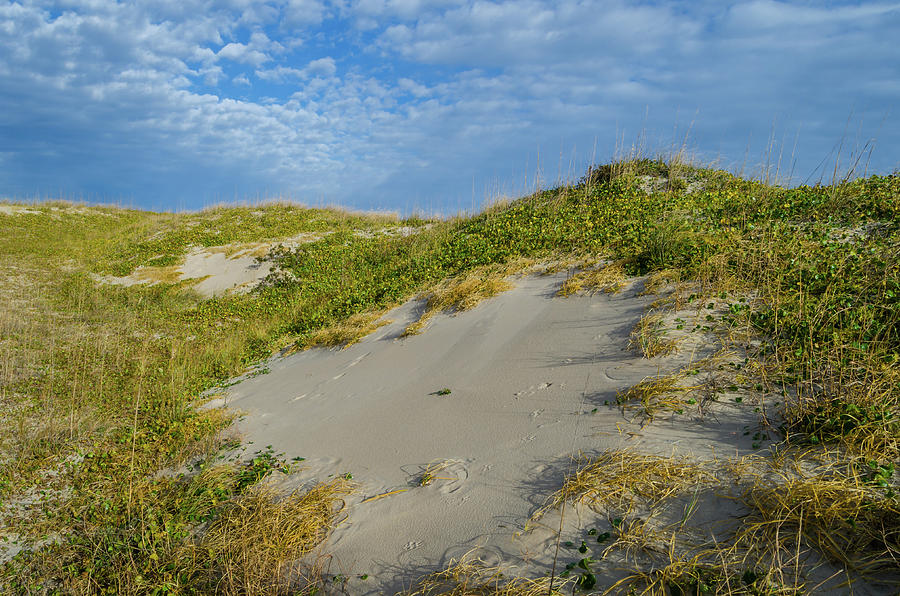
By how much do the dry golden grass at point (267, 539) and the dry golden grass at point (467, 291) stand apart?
13.4 feet

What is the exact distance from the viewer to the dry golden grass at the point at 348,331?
28.0 ft

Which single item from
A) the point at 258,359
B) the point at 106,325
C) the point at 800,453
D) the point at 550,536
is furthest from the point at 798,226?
the point at 106,325

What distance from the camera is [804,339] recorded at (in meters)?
4.29

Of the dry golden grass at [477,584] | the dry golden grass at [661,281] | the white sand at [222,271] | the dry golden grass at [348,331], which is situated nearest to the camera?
the dry golden grass at [477,584]

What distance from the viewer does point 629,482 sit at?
304 centimetres

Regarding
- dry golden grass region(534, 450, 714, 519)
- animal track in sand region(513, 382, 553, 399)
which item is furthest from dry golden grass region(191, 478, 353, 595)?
animal track in sand region(513, 382, 553, 399)

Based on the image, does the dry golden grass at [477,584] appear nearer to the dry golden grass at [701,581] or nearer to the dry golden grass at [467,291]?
the dry golden grass at [701,581]

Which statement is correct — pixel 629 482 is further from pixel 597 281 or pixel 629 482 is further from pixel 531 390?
pixel 597 281

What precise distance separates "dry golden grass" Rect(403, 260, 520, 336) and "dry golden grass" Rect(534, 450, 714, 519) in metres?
4.86

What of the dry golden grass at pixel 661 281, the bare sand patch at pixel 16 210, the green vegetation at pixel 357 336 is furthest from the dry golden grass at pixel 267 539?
the bare sand patch at pixel 16 210

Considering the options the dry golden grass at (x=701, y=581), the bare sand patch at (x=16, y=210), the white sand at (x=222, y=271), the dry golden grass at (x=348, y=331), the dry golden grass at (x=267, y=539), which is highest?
the bare sand patch at (x=16, y=210)

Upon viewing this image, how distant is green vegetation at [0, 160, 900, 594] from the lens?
10.6ft

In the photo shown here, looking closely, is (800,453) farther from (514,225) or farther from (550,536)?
(514,225)

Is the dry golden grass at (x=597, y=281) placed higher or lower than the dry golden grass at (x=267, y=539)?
higher
